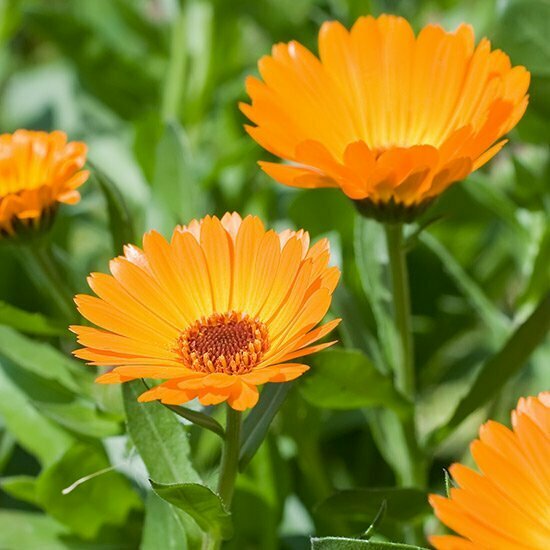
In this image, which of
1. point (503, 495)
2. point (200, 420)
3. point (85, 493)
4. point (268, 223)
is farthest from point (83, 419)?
point (268, 223)

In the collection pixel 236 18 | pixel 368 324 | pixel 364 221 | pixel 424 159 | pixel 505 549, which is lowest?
pixel 368 324

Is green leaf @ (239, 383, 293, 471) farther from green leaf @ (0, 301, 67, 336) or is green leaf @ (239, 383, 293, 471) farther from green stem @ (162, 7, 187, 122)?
green stem @ (162, 7, 187, 122)

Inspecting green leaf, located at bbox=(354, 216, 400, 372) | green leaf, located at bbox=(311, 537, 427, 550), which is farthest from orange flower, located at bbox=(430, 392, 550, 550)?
green leaf, located at bbox=(354, 216, 400, 372)

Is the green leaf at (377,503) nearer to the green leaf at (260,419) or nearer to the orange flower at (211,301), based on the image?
the green leaf at (260,419)

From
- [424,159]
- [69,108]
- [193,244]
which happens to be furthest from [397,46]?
[69,108]

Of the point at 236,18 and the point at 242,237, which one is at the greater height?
the point at 236,18

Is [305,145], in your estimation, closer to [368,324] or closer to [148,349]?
[148,349]

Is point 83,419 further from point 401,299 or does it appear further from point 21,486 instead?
point 401,299
